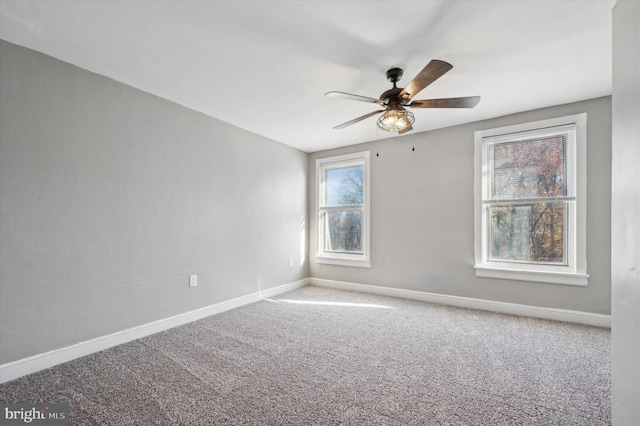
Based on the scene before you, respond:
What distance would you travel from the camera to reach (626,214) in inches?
42.5

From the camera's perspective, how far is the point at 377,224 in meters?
4.23

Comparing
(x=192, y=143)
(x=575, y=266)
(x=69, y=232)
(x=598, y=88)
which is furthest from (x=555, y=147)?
(x=69, y=232)

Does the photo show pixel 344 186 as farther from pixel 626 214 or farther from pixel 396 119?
pixel 626 214

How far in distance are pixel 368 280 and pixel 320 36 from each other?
11.0 feet

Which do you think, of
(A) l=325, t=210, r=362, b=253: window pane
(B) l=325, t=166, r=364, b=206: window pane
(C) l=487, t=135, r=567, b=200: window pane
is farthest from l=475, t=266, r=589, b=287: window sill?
(B) l=325, t=166, r=364, b=206: window pane

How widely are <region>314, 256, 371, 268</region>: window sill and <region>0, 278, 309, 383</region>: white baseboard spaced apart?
142 centimetres

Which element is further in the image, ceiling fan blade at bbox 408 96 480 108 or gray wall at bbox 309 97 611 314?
gray wall at bbox 309 97 611 314

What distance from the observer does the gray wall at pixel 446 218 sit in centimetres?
282

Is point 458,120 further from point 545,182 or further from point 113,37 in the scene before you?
point 113,37

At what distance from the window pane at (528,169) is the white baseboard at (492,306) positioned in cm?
127

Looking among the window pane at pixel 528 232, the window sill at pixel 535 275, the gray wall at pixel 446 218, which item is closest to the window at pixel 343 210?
the gray wall at pixel 446 218

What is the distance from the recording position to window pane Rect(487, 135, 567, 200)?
3.08m

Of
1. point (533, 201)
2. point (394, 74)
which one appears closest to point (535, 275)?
point (533, 201)

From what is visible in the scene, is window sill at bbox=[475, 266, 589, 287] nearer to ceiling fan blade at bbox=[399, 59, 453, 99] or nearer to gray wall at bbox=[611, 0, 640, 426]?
gray wall at bbox=[611, 0, 640, 426]
